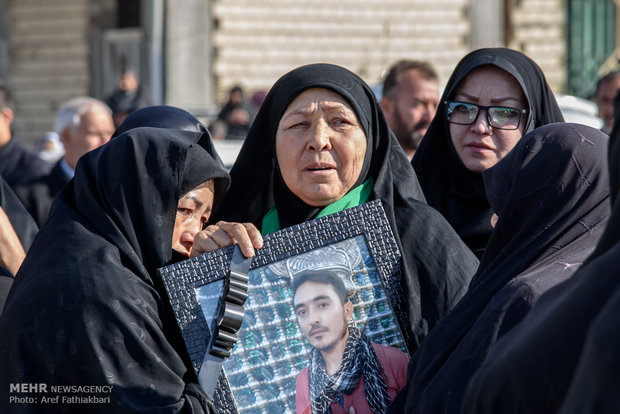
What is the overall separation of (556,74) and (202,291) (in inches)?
430

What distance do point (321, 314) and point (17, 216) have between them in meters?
2.27

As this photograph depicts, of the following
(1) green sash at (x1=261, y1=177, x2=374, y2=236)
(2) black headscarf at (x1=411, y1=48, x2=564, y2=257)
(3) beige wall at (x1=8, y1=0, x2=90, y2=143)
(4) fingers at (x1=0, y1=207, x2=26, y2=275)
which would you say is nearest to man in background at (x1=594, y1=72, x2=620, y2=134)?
(2) black headscarf at (x1=411, y1=48, x2=564, y2=257)

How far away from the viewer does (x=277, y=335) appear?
247cm

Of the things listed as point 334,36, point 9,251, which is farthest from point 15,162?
point 334,36

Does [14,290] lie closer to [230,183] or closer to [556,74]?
[230,183]

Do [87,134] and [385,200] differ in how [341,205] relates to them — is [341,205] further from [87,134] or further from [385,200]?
[87,134]

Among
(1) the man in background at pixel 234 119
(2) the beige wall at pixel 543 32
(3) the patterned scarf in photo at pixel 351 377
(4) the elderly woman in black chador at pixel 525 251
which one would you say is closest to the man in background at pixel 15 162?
(1) the man in background at pixel 234 119

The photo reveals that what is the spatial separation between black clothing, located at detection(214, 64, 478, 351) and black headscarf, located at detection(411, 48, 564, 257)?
0.57m

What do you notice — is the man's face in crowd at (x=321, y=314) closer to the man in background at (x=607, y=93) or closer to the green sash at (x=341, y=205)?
the green sash at (x=341, y=205)

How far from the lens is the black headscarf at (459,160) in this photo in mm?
3648

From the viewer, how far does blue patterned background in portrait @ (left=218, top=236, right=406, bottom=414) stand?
2.42 m

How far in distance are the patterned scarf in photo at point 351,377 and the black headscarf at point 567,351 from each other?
882mm

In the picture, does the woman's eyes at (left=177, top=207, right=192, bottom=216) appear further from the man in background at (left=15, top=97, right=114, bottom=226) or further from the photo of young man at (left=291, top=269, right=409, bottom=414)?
the man in background at (left=15, top=97, right=114, bottom=226)
